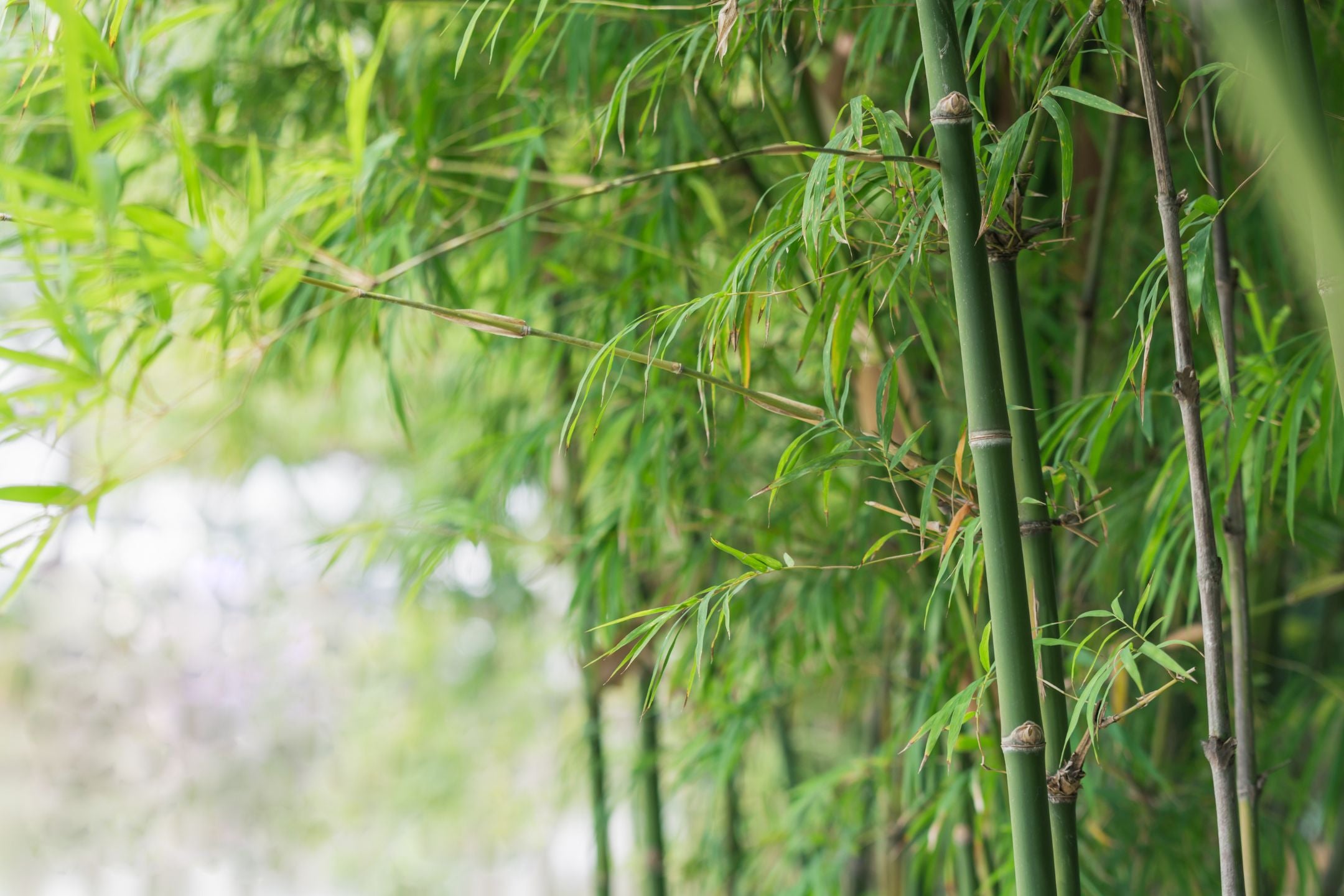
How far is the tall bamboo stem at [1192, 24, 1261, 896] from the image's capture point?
0.56 m

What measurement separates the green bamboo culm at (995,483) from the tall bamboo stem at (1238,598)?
187mm

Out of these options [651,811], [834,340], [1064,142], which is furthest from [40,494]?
[651,811]

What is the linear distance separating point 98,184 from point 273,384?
5.86 ft

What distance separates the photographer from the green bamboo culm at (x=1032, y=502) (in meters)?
0.48

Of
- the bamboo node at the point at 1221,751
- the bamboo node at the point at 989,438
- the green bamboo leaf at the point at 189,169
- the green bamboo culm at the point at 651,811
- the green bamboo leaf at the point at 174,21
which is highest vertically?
the green bamboo leaf at the point at 174,21

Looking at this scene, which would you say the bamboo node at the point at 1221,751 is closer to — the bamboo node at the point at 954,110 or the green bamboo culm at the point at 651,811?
the bamboo node at the point at 954,110

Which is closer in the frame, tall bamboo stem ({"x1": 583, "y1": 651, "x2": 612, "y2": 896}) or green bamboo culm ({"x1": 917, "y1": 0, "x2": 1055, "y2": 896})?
green bamboo culm ({"x1": 917, "y1": 0, "x2": 1055, "y2": 896})

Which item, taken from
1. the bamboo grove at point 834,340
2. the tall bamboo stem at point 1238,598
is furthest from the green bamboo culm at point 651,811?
the tall bamboo stem at point 1238,598

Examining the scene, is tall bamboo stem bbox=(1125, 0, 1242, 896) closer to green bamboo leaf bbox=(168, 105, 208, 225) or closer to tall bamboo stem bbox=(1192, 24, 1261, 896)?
tall bamboo stem bbox=(1192, 24, 1261, 896)

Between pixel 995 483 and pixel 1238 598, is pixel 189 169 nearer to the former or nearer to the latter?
pixel 995 483

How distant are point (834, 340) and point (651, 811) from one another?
82 centimetres

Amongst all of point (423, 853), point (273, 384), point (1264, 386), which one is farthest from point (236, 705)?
point (1264, 386)

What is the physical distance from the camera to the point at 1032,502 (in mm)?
474

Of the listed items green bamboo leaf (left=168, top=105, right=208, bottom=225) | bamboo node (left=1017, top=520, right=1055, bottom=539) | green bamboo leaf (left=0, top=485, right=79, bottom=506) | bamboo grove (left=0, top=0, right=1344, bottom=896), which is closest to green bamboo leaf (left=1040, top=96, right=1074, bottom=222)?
bamboo grove (left=0, top=0, right=1344, bottom=896)
